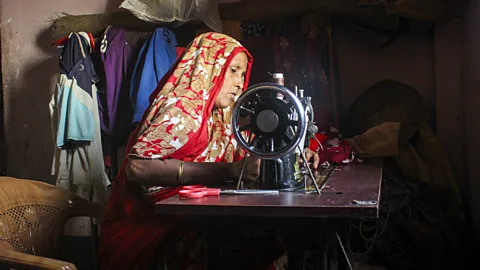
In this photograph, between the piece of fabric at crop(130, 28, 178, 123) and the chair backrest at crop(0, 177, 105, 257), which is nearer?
the chair backrest at crop(0, 177, 105, 257)

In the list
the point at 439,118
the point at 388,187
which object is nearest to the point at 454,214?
the point at 388,187

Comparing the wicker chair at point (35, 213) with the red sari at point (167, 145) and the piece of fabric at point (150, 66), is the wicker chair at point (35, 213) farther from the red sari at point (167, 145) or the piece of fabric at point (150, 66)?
the piece of fabric at point (150, 66)

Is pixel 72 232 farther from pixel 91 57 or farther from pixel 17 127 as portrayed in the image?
pixel 91 57

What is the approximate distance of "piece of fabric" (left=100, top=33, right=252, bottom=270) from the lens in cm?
228

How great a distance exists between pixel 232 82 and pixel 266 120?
78 cm

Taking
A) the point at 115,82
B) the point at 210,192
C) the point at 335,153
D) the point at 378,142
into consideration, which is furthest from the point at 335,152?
the point at 115,82

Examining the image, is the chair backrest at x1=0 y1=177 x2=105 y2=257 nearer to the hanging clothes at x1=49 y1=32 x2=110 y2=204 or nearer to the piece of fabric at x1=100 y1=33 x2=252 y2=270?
the piece of fabric at x1=100 y1=33 x2=252 y2=270

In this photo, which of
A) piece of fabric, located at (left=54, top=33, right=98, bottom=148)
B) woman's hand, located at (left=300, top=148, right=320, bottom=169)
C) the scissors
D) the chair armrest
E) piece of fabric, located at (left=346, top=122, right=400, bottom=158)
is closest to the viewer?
the scissors

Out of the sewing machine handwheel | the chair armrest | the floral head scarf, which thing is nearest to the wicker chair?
the chair armrest

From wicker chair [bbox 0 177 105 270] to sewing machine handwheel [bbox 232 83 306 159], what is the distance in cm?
117

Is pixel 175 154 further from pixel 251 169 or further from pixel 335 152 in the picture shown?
pixel 335 152

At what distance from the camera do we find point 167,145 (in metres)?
2.30

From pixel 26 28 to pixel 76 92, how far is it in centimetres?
106

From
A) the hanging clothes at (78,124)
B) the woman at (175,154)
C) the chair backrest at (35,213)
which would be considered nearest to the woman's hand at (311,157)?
the woman at (175,154)
